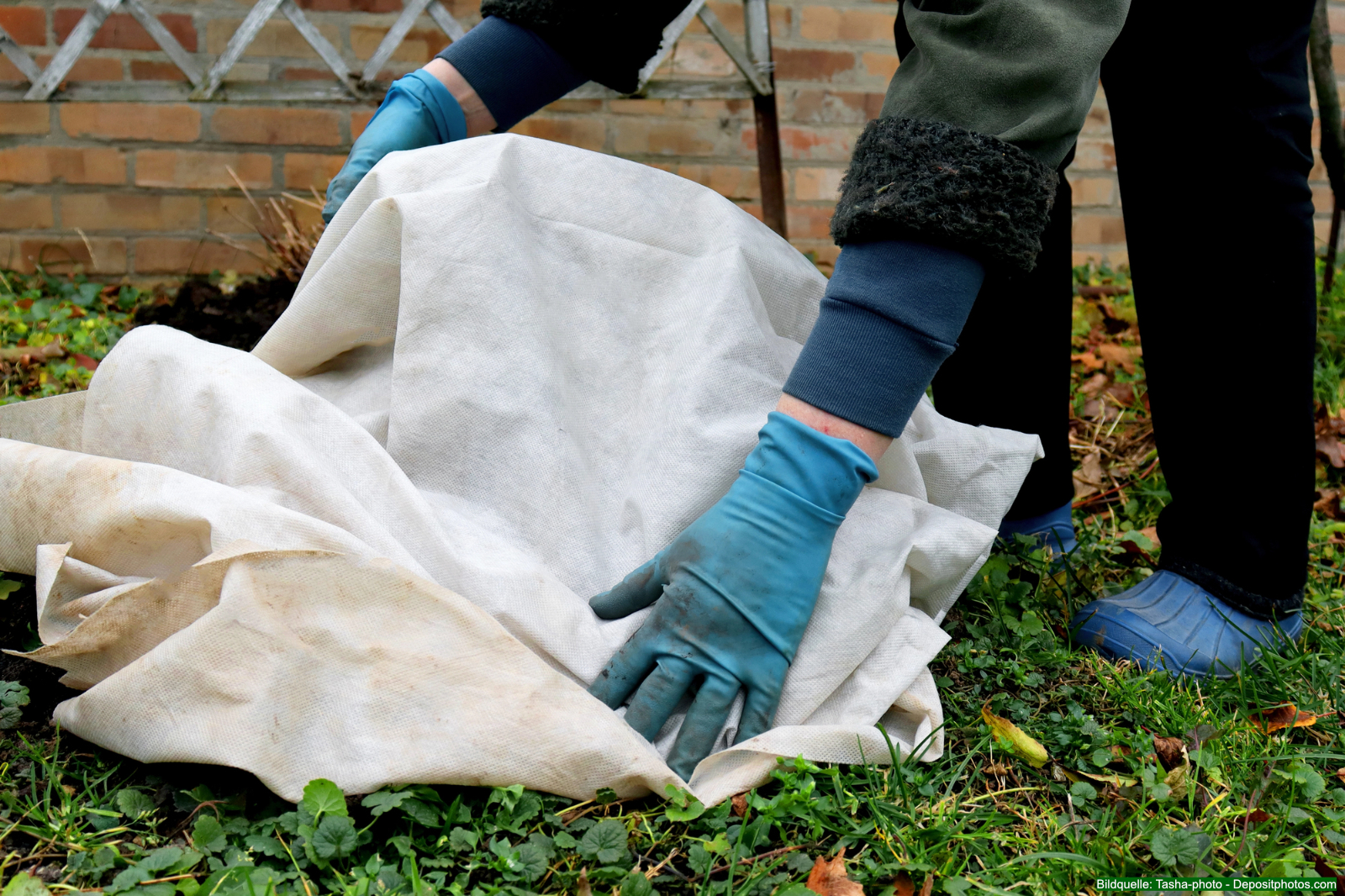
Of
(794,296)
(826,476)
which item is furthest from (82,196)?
(826,476)

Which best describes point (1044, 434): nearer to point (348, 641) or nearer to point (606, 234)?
point (606, 234)

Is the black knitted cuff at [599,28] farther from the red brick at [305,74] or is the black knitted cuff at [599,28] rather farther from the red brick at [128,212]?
the red brick at [128,212]

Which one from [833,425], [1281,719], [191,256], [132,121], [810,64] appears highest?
[810,64]

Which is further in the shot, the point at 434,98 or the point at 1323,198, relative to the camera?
the point at 1323,198

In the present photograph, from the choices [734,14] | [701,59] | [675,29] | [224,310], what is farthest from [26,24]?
[734,14]

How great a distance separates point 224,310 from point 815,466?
84.4 inches

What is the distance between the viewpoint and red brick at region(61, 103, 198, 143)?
9.53ft

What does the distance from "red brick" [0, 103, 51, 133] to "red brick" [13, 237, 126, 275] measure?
0.34m

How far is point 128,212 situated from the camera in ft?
9.95

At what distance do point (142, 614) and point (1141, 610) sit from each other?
1.38 m

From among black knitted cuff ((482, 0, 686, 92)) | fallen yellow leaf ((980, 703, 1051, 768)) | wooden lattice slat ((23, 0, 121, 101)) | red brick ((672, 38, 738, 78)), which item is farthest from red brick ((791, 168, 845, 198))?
fallen yellow leaf ((980, 703, 1051, 768))

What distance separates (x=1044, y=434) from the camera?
5.67ft

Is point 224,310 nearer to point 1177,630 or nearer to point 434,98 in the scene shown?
point 434,98

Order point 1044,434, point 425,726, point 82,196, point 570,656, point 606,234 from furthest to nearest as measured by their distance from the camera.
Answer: point 82,196, point 1044,434, point 606,234, point 570,656, point 425,726
